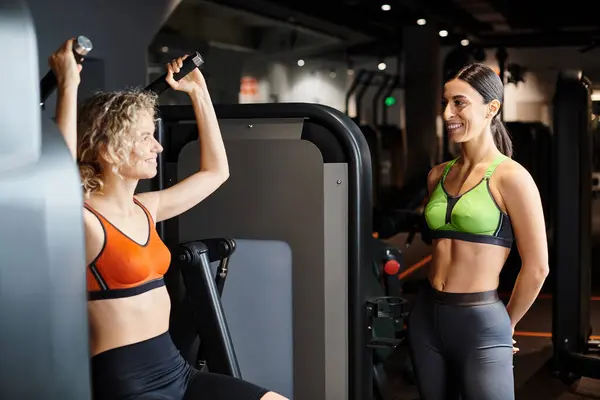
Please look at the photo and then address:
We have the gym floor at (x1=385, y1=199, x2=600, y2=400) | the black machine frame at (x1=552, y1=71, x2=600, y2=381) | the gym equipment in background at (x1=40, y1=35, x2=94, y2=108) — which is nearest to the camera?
the gym equipment in background at (x1=40, y1=35, x2=94, y2=108)

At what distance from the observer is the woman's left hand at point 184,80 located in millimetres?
1848

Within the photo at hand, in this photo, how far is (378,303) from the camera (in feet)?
7.20

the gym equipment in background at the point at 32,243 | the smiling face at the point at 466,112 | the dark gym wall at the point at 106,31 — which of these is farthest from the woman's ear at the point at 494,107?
the dark gym wall at the point at 106,31

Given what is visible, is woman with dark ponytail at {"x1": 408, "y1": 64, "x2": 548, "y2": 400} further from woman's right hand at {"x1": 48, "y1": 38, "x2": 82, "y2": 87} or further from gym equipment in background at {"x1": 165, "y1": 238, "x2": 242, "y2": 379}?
woman's right hand at {"x1": 48, "y1": 38, "x2": 82, "y2": 87}

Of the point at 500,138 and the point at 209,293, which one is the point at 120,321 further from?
the point at 500,138

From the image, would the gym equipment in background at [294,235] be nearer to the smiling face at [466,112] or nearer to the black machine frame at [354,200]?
the black machine frame at [354,200]

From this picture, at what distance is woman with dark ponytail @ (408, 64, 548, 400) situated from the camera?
1.99 metres

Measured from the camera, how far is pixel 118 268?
1.59m

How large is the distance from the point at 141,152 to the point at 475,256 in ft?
2.93

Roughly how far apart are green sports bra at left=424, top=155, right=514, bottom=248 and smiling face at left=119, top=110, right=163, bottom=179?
0.80 meters

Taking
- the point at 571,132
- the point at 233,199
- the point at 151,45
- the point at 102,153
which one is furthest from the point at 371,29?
the point at 102,153

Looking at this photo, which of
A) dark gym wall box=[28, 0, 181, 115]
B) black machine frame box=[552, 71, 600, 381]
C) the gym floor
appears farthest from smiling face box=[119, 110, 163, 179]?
dark gym wall box=[28, 0, 181, 115]

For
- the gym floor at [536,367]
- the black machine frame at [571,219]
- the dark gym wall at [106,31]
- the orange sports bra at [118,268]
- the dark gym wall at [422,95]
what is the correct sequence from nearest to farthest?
the orange sports bra at [118,268]
the gym floor at [536,367]
the black machine frame at [571,219]
the dark gym wall at [106,31]
the dark gym wall at [422,95]

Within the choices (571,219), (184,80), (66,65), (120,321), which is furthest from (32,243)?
(571,219)
